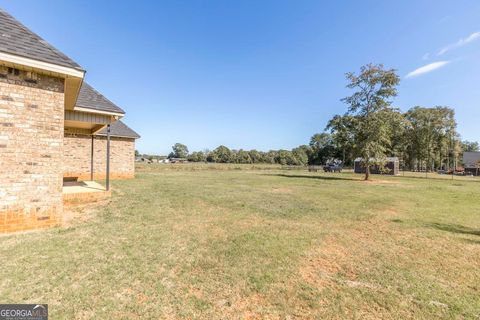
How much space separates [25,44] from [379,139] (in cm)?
2593

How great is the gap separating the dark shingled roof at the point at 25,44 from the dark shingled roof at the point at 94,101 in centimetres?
331

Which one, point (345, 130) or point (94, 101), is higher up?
point (345, 130)

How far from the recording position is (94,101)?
962 centimetres

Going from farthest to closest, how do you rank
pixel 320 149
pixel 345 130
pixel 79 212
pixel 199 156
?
pixel 199 156 < pixel 320 149 < pixel 345 130 < pixel 79 212

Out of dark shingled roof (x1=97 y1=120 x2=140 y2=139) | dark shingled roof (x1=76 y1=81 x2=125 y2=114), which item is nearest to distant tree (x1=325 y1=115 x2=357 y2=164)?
dark shingled roof (x1=97 y1=120 x2=140 y2=139)

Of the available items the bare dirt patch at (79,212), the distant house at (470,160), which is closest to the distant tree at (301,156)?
the distant house at (470,160)

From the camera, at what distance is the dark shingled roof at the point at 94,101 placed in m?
9.17

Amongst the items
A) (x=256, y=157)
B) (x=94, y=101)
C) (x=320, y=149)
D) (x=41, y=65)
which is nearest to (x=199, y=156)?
(x=256, y=157)

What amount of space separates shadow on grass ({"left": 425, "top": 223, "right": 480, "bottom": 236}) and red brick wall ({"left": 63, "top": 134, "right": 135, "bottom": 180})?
18.5 m

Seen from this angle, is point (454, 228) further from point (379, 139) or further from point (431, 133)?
point (431, 133)

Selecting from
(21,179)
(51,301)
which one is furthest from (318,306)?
(21,179)

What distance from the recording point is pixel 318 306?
2955 mm

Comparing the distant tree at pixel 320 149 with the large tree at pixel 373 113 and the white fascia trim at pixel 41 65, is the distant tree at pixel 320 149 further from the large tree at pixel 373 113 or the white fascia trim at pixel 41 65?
the white fascia trim at pixel 41 65

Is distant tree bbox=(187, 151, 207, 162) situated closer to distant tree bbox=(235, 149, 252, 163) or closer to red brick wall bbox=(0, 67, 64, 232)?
distant tree bbox=(235, 149, 252, 163)
